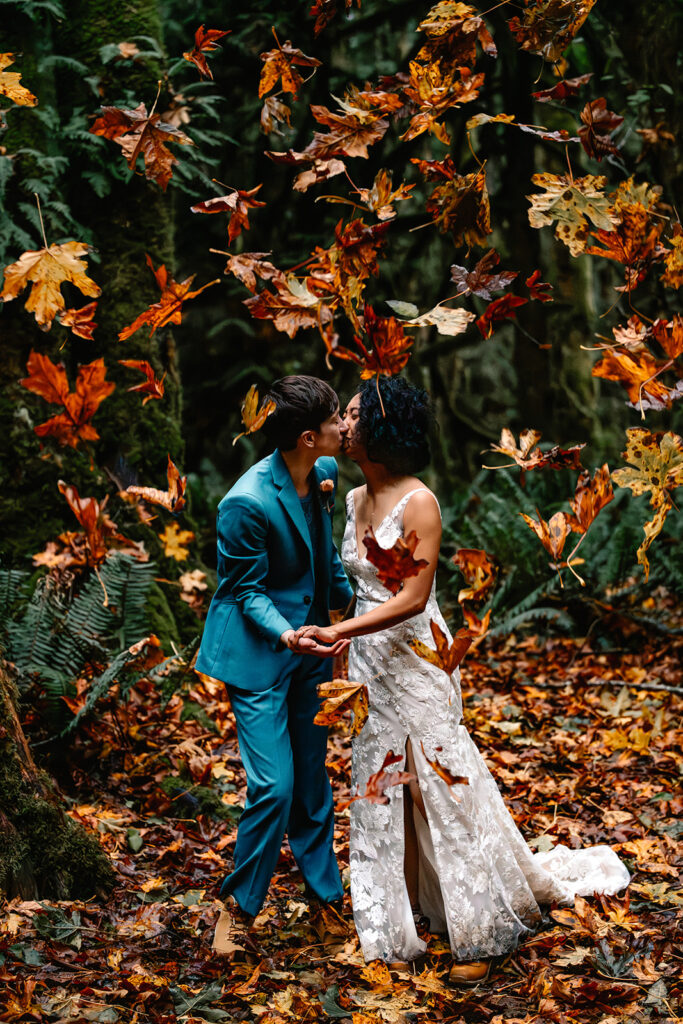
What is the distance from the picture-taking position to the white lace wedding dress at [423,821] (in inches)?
119

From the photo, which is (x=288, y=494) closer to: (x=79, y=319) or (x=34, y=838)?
(x=79, y=319)

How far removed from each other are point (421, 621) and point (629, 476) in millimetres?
1040

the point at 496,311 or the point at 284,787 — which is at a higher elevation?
the point at 496,311

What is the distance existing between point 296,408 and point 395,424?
0.34 m

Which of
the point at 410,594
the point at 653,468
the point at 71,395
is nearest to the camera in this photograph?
the point at 653,468

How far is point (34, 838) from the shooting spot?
309 cm

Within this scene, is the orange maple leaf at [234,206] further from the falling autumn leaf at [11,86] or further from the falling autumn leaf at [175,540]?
the falling autumn leaf at [175,540]

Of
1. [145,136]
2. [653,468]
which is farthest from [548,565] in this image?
[145,136]

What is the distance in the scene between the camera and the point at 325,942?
125 inches

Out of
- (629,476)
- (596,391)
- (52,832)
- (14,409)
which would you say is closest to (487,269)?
(629,476)

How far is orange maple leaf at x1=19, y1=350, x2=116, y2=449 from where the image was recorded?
10.0 feet

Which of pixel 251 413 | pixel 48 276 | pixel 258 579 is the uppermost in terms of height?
pixel 48 276

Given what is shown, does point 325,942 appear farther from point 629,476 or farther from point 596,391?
point 596,391

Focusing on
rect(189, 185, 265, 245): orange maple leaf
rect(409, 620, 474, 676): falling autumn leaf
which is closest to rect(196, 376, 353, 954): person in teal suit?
rect(409, 620, 474, 676): falling autumn leaf
